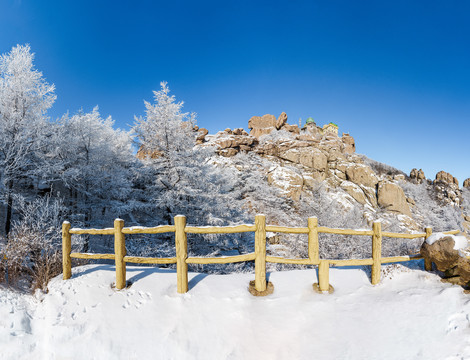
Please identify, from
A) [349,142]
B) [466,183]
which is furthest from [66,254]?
[349,142]

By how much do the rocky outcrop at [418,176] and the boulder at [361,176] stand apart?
28.0 metres

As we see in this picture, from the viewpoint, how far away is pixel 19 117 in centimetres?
1144

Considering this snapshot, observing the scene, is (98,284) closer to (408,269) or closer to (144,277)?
(144,277)

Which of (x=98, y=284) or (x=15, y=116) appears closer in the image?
(x=98, y=284)

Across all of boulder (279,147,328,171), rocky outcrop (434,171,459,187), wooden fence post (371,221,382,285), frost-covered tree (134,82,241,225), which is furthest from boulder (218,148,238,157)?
rocky outcrop (434,171,459,187)

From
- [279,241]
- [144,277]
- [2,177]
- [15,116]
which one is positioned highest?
[15,116]

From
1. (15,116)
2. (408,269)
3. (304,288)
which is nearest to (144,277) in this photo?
(304,288)

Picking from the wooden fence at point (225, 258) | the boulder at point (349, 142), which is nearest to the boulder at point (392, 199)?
the boulder at point (349, 142)

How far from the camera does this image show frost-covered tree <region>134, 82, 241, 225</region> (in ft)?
40.4

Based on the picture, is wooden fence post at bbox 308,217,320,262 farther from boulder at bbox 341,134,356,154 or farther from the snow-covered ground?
boulder at bbox 341,134,356,154

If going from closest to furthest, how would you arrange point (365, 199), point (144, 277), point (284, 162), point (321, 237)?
point (144, 277)
point (321, 237)
point (365, 199)
point (284, 162)

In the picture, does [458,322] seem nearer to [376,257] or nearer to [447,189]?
[376,257]

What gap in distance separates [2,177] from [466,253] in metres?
16.1

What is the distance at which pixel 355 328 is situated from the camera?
438 centimetres
